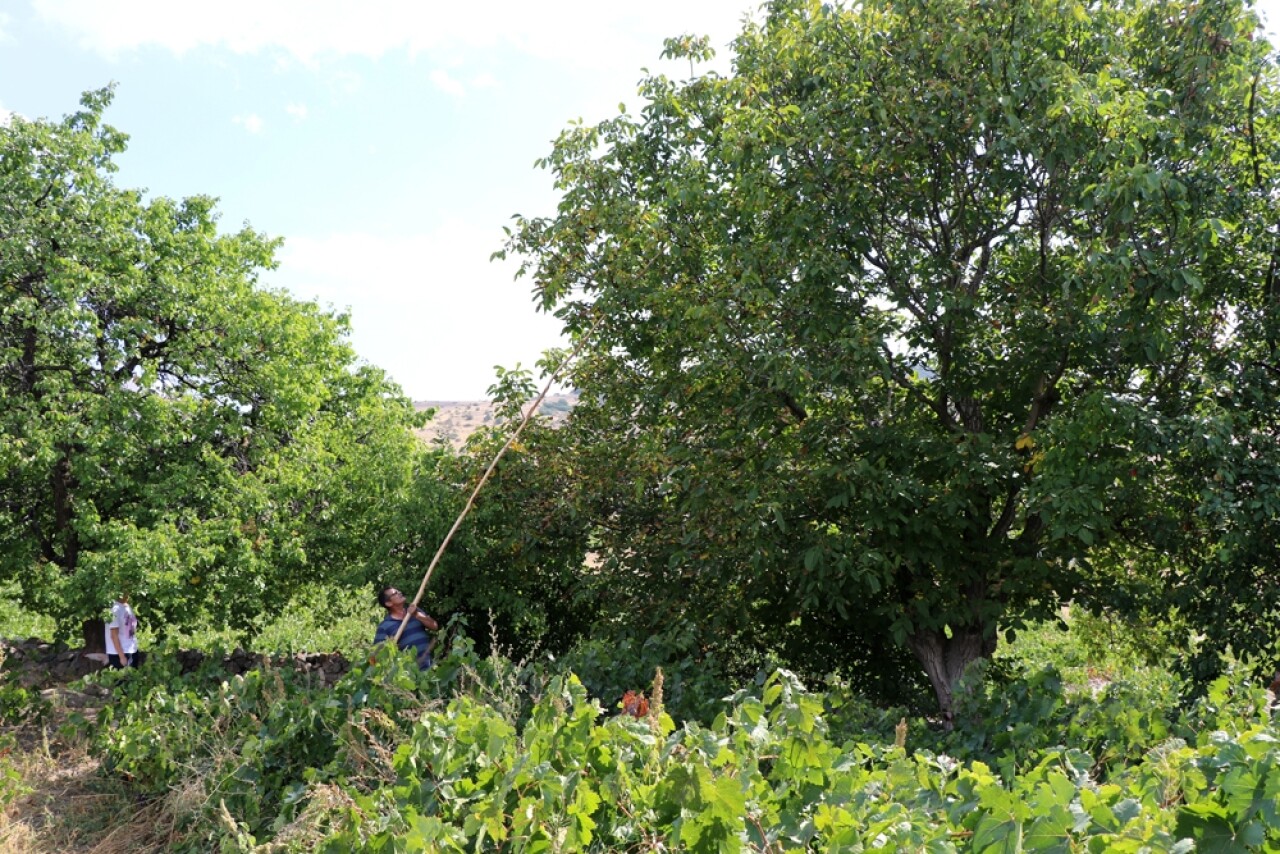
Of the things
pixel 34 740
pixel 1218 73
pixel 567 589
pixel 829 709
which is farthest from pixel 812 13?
pixel 34 740

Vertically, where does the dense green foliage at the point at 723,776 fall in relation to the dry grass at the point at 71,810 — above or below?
above

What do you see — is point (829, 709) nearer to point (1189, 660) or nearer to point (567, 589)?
point (1189, 660)

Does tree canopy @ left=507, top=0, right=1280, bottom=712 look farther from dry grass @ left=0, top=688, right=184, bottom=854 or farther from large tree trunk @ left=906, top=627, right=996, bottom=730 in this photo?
dry grass @ left=0, top=688, right=184, bottom=854

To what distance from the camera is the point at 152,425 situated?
422 inches

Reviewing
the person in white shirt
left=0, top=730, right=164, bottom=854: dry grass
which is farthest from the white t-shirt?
left=0, top=730, right=164, bottom=854: dry grass

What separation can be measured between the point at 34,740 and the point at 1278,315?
32.1 feet

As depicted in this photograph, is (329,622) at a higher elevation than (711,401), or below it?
below

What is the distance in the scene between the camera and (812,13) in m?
8.59

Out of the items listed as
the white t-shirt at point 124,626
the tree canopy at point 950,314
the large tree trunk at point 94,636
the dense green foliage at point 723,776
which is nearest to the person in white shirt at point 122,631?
the white t-shirt at point 124,626

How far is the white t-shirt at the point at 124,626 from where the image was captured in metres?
10.5

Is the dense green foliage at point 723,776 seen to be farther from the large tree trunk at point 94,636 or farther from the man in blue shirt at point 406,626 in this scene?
the large tree trunk at point 94,636

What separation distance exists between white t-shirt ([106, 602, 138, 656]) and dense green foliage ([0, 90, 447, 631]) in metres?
0.23

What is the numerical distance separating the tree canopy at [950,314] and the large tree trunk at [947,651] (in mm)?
29

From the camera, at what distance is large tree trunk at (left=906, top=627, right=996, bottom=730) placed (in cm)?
909
